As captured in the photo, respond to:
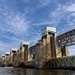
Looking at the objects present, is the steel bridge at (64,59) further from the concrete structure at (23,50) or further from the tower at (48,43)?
the concrete structure at (23,50)

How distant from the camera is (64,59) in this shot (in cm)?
8250

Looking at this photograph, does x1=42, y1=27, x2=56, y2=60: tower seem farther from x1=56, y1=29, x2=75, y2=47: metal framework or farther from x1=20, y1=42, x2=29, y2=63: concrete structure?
x1=20, y1=42, x2=29, y2=63: concrete structure

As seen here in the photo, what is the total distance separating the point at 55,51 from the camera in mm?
98188

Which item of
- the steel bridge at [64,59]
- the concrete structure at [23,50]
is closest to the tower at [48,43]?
the steel bridge at [64,59]

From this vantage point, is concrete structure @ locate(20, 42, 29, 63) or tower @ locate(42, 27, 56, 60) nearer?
tower @ locate(42, 27, 56, 60)

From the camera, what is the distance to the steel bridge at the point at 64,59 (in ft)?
256

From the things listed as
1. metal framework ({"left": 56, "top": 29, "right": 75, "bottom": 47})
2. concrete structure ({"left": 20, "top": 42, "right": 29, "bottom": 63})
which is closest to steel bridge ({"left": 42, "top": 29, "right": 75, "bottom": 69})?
metal framework ({"left": 56, "top": 29, "right": 75, "bottom": 47})

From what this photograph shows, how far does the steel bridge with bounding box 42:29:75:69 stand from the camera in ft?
256

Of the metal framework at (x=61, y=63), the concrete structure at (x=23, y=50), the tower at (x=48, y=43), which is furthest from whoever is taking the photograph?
the concrete structure at (x=23, y=50)

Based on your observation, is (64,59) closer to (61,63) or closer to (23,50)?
(61,63)

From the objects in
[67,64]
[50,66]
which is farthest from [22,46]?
Result: [67,64]

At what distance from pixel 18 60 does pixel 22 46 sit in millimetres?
16094

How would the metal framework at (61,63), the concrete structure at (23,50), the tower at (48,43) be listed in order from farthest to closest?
the concrete structure at (23,50) < the tower at (48,43) < the metal framework at (61,63)

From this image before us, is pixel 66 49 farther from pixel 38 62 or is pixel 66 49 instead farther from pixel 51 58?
pixel 38 62
